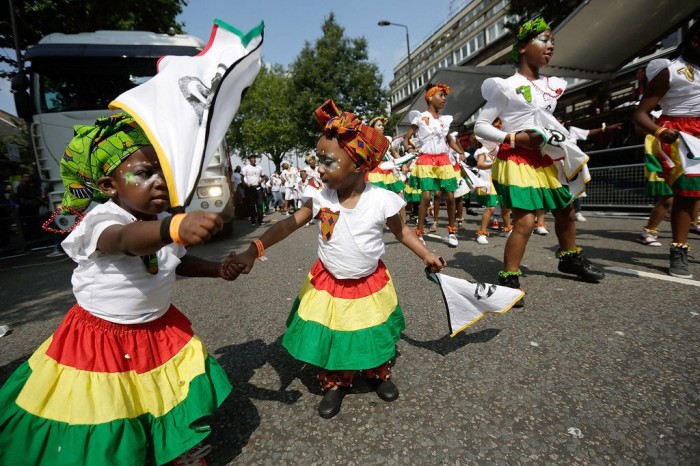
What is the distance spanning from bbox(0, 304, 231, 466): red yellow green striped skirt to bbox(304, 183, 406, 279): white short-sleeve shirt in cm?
75

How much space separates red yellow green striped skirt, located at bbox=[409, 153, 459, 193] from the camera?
579 cm

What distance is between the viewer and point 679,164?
334cm

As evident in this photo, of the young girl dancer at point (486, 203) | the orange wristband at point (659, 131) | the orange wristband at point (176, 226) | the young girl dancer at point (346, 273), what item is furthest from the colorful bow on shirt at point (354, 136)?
the young girl dancer at point (486, 203)

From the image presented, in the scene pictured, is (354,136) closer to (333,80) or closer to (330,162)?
(330,162)

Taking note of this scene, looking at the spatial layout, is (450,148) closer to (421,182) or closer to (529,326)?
(421,182)

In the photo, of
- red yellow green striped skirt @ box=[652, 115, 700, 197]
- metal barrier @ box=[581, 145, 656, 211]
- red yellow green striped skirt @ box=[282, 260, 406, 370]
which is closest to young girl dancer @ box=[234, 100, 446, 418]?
red yellow green striped skirt @ box=[282, 260, 406, 370]

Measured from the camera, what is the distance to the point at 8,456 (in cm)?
128

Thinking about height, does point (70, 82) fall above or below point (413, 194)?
above

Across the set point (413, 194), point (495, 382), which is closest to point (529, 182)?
point (495, 382)

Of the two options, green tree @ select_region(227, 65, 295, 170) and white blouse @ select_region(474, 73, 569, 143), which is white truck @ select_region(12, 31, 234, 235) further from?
green tree @ select_region(227, 65, 295, 170)

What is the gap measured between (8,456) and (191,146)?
49.5 inches

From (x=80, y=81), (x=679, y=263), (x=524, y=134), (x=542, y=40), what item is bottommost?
(x=679, y=263)

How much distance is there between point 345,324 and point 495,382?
0.85m

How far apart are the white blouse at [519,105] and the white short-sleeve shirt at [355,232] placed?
1.66m
